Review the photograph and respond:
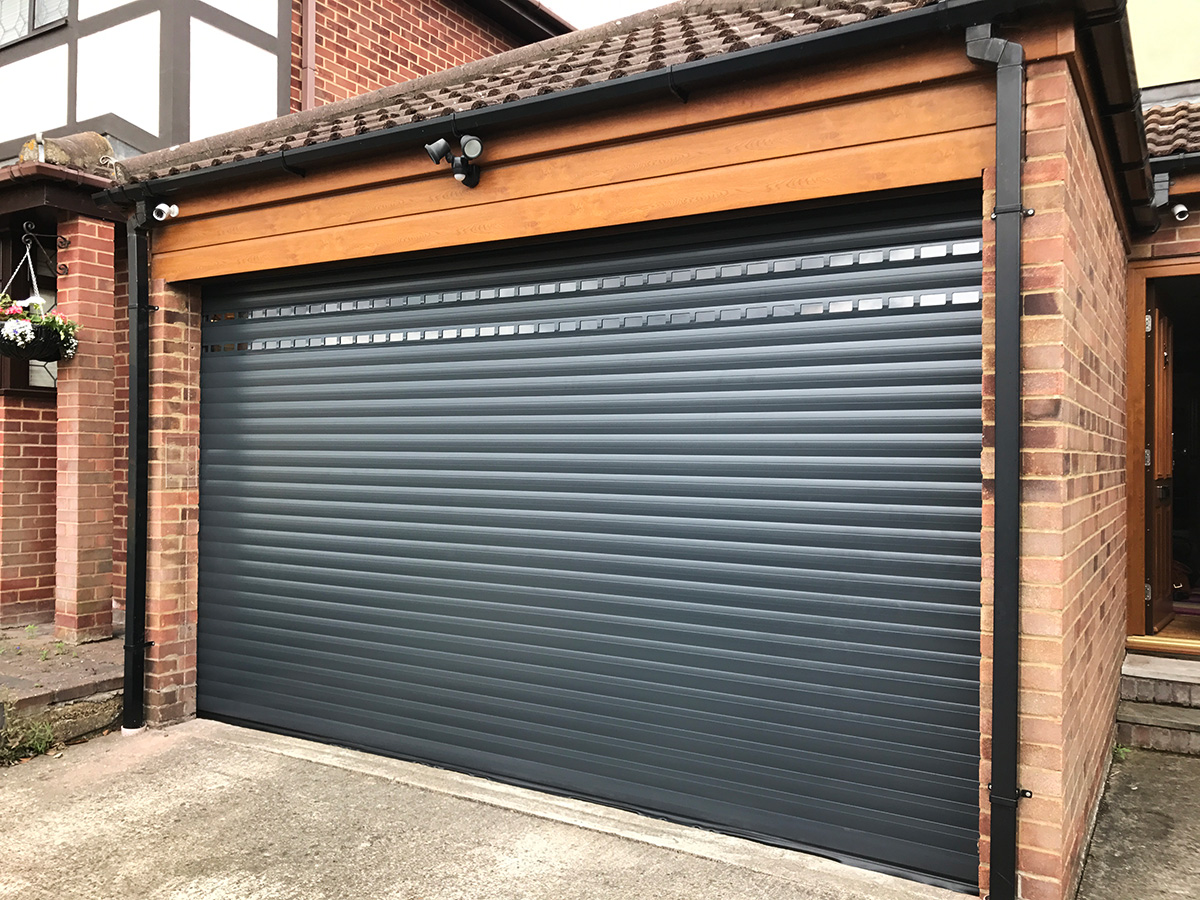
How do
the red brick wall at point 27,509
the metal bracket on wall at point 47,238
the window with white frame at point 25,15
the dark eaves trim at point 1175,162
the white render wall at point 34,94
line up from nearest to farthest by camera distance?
1. the dark eaves trim at point 1175,162
2. the metal bracket on wall at point 47,238
3. the red brick wall at point 27,509
4. the white render wall at point 34,94
5. the window with white frame at point 25,15

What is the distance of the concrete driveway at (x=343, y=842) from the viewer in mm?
3287

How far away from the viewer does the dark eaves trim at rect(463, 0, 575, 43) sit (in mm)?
9883

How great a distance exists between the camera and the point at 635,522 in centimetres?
402

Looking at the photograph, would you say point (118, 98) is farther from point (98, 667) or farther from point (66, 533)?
point (98, 667)

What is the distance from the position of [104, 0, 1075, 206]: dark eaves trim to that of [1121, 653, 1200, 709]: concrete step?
2766 millimetres

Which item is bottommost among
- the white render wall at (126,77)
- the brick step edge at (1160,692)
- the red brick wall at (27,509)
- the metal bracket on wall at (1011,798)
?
the brick step edge at (1160,692)

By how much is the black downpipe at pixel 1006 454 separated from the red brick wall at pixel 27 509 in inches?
275

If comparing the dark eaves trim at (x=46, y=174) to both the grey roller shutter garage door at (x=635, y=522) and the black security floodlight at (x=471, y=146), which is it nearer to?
the grey roller shutter garage door at (x=635, y=522)

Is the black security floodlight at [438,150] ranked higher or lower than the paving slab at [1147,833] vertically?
higher

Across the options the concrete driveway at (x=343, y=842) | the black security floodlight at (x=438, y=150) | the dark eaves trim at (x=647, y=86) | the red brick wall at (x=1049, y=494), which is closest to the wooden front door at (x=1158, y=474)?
the dark eaves trim at (x=647, y=86)

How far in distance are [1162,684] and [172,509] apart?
19.7ft

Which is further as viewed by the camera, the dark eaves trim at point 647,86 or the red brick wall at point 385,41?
the red brick wall at point 385,41

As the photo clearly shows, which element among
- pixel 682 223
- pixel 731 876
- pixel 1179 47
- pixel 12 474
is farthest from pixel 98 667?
pixel 1179 47

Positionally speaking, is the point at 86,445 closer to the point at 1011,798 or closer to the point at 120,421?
the point at 120,421
